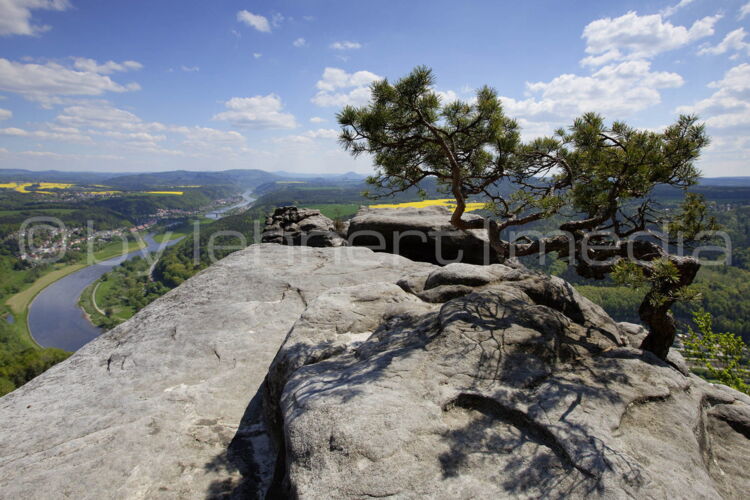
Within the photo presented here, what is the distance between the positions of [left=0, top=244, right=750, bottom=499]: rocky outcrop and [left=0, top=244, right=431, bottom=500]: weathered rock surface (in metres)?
0.04

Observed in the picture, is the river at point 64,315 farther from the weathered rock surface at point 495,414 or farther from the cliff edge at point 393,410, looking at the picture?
the weathered rock surface at point 495,414

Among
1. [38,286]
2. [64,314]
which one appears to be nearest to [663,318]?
[64,314]

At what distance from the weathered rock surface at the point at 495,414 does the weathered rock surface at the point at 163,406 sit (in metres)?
1.13

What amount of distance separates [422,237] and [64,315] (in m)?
133

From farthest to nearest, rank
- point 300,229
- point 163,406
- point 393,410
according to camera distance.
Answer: point 300,229, point 163,406, point 393,410

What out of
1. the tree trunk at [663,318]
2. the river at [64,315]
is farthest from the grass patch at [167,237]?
the tree trunk at [663,318]

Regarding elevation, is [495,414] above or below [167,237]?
above

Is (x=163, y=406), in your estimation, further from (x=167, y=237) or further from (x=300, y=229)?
(x=167, y=237)

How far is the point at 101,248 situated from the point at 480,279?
8780 inches

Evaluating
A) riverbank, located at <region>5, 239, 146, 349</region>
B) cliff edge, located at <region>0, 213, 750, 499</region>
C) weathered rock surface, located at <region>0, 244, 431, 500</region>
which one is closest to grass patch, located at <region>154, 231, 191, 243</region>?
riverbank, located at <region>5, 239, 146, 349</region>

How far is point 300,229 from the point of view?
2419 centimetres

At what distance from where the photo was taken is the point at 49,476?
5.55m

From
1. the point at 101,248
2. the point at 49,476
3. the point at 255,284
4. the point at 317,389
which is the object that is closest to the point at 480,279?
the point at 317,389

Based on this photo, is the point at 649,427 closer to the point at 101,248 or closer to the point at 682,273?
the point at 682,273
